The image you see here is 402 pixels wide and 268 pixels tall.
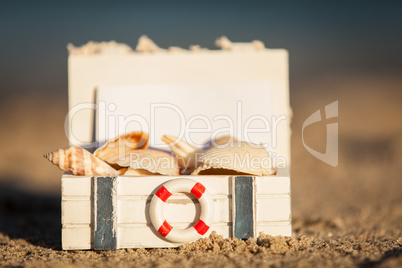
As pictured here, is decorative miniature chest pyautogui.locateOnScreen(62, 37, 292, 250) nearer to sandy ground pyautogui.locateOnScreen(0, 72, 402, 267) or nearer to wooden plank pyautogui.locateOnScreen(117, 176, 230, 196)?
wooden plank pyautogui.locateOnScreen(117, 176, 230, 196)

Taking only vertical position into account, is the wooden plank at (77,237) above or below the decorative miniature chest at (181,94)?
below

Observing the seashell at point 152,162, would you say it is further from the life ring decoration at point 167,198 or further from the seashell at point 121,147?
the life ring decoration at point 167,198

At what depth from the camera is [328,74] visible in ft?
47.1

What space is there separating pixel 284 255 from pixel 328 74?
513 inches

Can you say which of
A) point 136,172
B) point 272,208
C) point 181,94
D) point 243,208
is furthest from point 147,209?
point 181,94

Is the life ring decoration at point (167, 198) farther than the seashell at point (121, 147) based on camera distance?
No

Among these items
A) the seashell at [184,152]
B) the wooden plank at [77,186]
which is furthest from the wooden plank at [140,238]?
the seashell at [184,152]

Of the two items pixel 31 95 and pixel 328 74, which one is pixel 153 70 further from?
pixel 328 74

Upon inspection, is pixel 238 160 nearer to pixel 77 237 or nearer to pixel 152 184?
pixel 152 184

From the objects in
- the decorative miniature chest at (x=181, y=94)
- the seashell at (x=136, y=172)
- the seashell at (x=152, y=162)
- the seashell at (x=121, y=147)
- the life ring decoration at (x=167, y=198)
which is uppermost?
the decorative miniature chest at (x=181, y=94)

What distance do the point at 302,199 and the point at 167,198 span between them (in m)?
2.45

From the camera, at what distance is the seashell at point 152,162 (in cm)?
259

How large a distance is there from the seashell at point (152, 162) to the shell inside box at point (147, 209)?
0.21 m

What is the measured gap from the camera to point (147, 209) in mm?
2371
